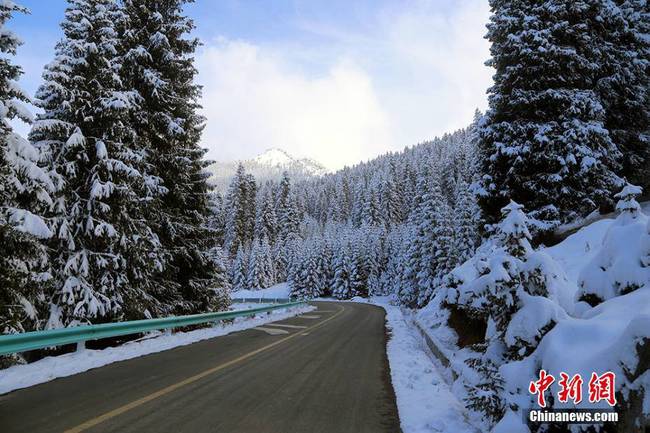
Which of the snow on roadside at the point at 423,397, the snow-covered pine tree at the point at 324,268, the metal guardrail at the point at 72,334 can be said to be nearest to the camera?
the snow on roadside at the point at 423,397

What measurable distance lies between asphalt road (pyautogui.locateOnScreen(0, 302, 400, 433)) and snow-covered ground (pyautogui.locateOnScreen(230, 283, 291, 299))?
6240 cm

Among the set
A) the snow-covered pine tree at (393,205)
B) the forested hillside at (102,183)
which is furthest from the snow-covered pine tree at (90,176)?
the snow-covered pine tree at (393,205)

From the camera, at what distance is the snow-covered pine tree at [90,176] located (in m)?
11.2

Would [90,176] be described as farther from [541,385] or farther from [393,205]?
[393,205]

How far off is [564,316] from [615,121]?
1924 cm

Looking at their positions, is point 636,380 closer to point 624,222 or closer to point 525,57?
point 624,222

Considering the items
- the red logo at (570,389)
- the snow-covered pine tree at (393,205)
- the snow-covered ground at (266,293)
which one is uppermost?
the snow-covered pine tree at (393,205)

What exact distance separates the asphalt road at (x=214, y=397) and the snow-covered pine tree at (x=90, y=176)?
3.34m

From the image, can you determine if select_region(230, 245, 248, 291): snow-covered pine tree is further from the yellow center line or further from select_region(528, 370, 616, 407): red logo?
select_region(528, 370, 616, 407): red logo

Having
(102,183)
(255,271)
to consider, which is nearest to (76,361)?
(102,183)

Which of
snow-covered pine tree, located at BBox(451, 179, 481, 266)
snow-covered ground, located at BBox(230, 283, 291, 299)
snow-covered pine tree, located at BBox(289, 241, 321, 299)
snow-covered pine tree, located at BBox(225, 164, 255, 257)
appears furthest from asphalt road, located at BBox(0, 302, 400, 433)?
snow-covered pine tree, located at BBox(225, 164, 255, 257)

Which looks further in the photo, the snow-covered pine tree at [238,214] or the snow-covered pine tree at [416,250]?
the snow-covered pine tree at [238,214]

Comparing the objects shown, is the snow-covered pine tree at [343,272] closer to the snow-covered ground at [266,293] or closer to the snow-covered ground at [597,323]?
the snow-covered ground at [266,293]

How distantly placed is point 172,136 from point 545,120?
585 inches
